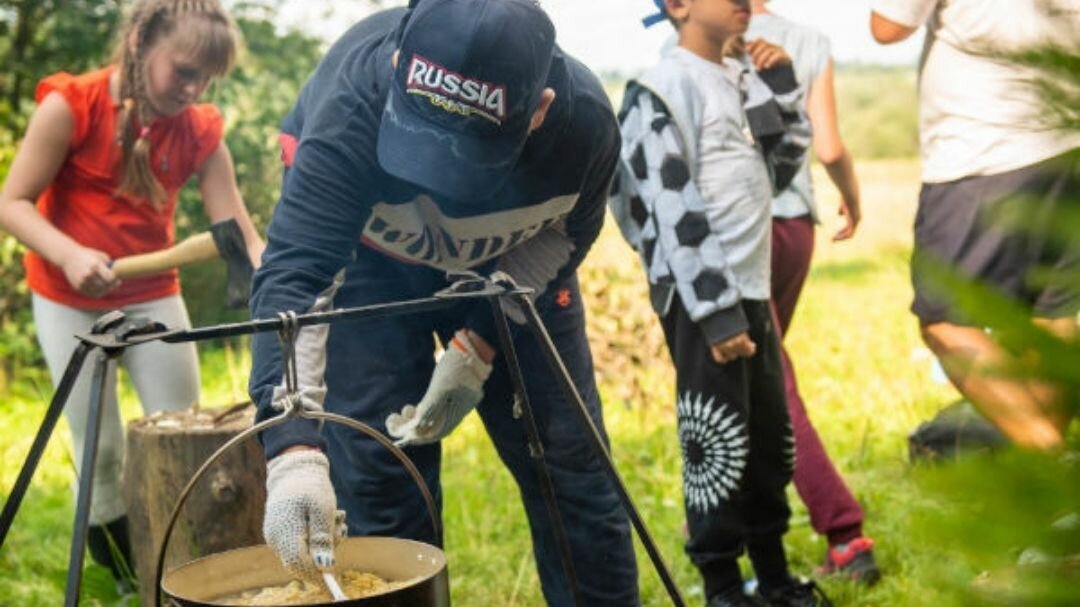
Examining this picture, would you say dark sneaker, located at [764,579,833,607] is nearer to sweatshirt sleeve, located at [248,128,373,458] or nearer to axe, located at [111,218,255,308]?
axe, located at [111,218,255,308]

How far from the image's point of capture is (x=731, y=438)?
3537mm

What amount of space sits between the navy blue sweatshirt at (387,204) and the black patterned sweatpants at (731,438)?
2.43ft

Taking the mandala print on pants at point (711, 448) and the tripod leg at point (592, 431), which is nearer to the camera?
the tripod leg at point (592, 431)

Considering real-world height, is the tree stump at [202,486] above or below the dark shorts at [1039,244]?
below

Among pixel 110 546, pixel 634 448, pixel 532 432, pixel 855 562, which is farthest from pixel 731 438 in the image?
pixel 634 448

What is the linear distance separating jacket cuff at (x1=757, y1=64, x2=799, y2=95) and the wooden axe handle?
4.72 feet

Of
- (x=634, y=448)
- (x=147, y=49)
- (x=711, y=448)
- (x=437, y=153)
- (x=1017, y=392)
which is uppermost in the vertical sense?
(x=147, y=49)

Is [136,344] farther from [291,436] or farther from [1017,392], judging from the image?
[1017,392]

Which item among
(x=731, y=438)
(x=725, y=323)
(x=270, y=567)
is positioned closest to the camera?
(x=270, y=567)

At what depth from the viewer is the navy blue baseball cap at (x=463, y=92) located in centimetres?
217

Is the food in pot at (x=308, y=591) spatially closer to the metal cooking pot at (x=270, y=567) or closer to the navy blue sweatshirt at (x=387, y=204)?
the metal cooking pot at (x=270, y=567)

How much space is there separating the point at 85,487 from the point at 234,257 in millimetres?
1815

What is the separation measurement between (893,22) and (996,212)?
126 inches

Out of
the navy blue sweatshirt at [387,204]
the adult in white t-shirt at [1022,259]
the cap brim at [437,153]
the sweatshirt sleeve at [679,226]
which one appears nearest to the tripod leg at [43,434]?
the navy blue sweatshirt at [387,204]
